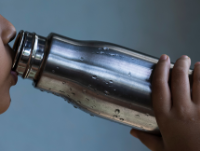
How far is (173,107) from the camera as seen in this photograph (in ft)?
0.95

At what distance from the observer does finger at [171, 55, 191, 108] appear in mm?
288

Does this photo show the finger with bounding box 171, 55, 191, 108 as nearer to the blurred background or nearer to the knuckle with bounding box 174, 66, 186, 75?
the knuckle with bounding box 174, 66, 186, 75

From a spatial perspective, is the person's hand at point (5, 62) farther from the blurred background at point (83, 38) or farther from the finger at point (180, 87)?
the blurred background at point (83, 38)

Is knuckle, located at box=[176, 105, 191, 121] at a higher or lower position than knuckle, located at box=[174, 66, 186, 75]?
lower

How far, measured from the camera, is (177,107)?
0.29 metres

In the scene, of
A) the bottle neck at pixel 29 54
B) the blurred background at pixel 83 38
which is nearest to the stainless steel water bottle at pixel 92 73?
the bottle neck at pixel 29 54

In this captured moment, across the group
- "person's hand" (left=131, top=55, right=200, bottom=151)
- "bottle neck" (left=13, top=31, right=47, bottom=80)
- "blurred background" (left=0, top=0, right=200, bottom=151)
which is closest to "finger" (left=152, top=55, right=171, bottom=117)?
"person's hand" (left=131, top=55, right=200, bottom=151)

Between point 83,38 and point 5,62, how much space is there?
1.34 feet

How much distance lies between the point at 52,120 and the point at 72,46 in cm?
40

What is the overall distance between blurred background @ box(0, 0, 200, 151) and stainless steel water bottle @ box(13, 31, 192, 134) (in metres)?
0.33

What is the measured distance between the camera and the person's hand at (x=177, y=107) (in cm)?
28

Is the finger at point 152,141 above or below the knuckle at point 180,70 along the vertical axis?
below

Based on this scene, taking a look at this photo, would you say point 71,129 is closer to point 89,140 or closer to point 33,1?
point 89,140

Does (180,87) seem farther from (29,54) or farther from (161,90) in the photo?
(29,54)
